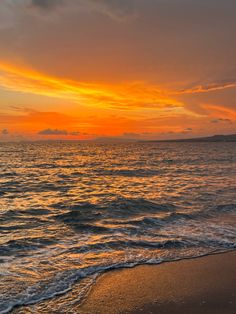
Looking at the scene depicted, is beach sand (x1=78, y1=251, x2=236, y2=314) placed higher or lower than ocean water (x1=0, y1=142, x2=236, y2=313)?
higher

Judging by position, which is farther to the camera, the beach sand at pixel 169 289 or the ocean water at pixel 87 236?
the ocean water at pixel 87 236

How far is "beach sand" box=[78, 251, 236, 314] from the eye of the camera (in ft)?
22.0

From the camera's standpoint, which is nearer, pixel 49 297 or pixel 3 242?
pixel 49 297

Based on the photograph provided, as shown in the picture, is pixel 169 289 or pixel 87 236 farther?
pixel 87 236

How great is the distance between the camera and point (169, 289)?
24.9ft

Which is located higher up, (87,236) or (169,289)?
(169,289)

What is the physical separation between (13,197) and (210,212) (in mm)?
12491

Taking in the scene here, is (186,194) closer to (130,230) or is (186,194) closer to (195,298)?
(130,230)

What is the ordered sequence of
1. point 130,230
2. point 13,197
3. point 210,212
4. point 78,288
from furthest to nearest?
point 13,197 < point 210,212 < point 130,230 < point 78,288

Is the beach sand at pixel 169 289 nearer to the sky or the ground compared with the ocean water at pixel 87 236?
nearer to the sky

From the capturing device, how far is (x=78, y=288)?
7.94 meters

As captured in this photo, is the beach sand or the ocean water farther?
the ocean water

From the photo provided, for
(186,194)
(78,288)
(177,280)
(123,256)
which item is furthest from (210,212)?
(78,288)

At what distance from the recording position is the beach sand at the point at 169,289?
6.70 metres
